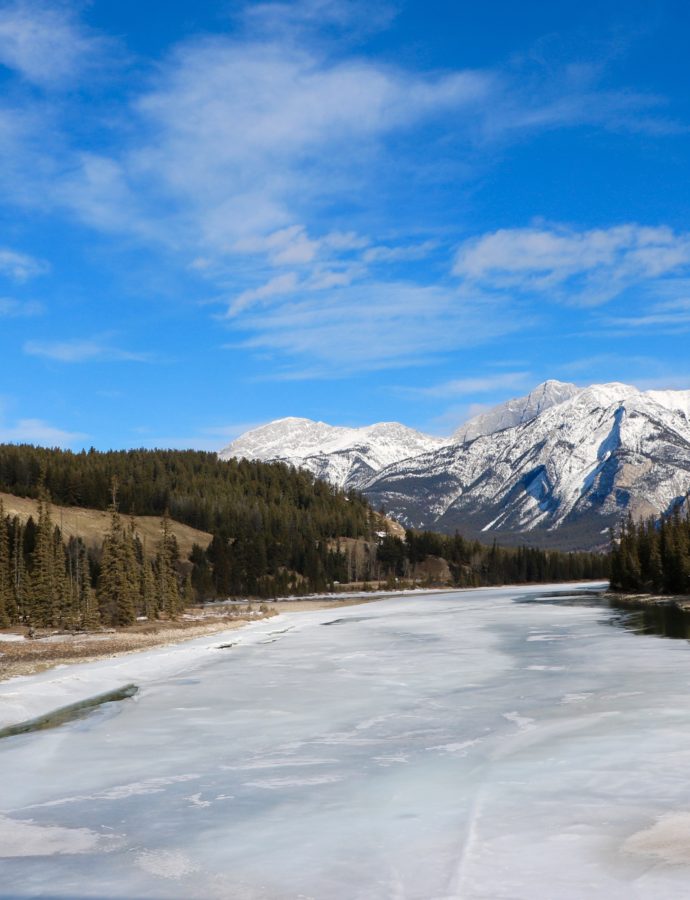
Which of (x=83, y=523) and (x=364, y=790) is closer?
(x=364, y=790)

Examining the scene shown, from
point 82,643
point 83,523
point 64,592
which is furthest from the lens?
point 83,523

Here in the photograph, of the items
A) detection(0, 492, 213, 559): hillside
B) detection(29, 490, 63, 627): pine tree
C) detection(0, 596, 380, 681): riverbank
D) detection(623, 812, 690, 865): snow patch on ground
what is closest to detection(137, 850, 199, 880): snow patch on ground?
detection(623, 812, 690, 865): snow patch on ground

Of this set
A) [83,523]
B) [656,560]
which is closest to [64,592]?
[656,560]

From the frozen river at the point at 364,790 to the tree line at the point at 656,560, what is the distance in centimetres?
8737

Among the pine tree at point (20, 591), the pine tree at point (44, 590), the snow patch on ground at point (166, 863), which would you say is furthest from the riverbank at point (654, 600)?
the snow patch on ground at point (166, 863)

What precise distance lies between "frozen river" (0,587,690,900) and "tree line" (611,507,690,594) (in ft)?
287

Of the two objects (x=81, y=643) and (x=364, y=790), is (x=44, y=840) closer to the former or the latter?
(x=364, y=790)

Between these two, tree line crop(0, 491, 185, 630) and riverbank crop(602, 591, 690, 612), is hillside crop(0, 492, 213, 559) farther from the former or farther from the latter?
riverbank crop(602, 591, 690, 612)

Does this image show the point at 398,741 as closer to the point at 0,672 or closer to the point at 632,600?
the point at 0,672

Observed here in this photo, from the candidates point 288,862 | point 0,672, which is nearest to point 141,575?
point 0,672

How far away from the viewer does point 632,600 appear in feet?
365

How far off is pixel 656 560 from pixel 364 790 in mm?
116833

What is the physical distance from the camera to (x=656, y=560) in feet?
403

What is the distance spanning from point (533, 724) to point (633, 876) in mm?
11656
